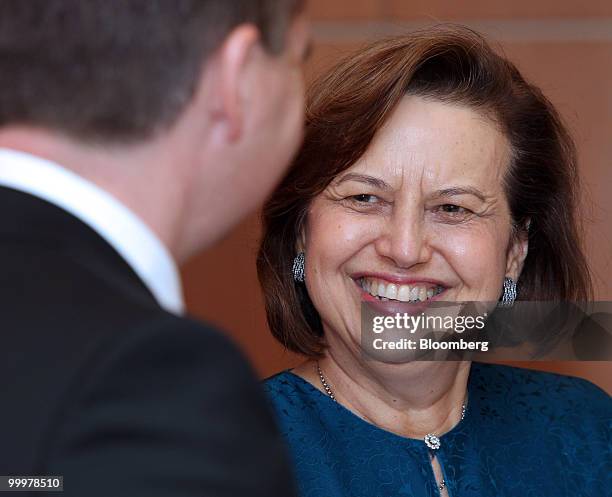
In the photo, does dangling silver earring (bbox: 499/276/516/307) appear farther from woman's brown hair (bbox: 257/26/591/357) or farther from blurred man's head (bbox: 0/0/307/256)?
blurred man's head (bbox: 0/0/307/256)

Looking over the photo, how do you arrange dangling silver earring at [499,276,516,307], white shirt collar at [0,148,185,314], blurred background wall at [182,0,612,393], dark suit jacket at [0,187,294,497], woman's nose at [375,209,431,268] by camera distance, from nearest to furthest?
1. dark suit jacket at [0,187,294,497]
2. white shirt collar at [0,148,185,314]
3. woman's nose at [375,209,431,268]
4. dangling silver earring at [499,276,516,307]
5. blurred background wall at [182,0,612,393]

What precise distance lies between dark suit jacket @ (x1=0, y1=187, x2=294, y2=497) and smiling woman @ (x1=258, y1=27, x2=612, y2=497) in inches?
43.5

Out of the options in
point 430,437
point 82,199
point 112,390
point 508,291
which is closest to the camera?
point 112,390

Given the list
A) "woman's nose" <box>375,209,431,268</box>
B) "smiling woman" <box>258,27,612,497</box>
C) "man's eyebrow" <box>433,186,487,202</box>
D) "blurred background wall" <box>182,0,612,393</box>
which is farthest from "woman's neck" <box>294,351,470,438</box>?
"blurred background wall" <box>182,0,612,393</box>

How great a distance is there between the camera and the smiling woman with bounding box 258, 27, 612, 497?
188 cm

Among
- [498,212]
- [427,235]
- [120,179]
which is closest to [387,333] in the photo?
[427,235]

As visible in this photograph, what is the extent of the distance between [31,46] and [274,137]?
248 mm

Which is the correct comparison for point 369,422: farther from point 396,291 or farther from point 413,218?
point 413,218

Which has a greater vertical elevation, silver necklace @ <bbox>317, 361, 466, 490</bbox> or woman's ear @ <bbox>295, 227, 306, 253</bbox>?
woman's ear @ <bbox>295, 227, 306, 253</bbox>

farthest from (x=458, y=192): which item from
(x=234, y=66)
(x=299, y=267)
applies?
(x=234, y=66)

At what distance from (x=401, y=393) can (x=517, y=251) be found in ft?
1.29

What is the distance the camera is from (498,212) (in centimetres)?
196

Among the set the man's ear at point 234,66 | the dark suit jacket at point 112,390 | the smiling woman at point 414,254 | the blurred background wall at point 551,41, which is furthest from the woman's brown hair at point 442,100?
the dark suit jacket at point 112,390

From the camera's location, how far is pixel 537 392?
84.3 inches
